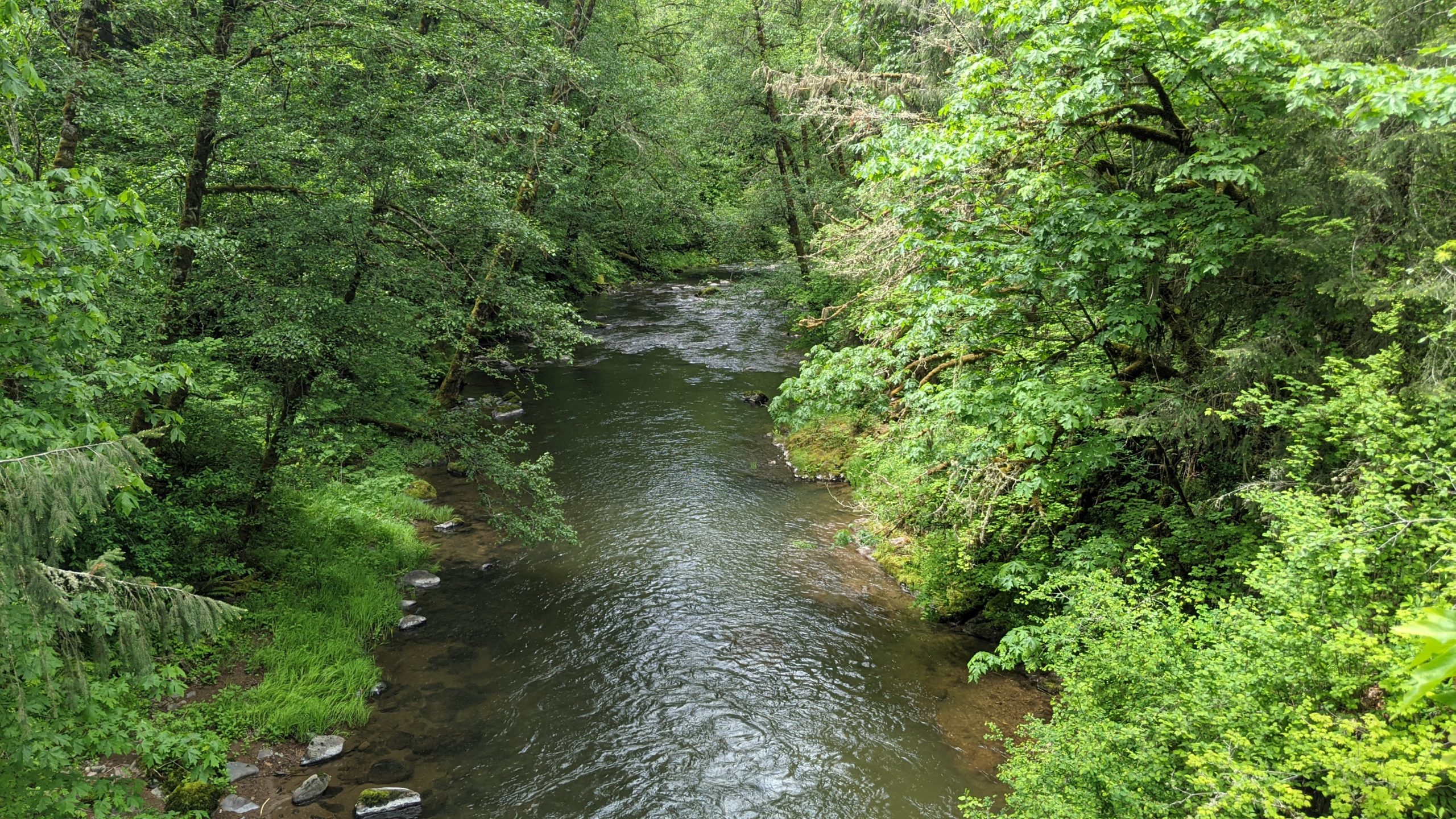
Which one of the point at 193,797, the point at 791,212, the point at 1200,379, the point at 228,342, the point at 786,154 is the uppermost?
the point at 786,154

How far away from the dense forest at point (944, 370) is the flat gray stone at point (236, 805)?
346 millimetres

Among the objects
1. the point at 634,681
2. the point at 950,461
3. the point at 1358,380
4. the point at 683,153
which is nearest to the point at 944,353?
the point at 950,461

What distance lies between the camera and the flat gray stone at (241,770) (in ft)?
23.3

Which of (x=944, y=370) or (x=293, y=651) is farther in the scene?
(x=944, y=370)

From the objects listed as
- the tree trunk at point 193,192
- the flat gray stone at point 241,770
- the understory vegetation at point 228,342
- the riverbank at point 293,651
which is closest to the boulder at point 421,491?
the understory vegetation at point 228,342

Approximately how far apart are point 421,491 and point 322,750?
22.6 ft

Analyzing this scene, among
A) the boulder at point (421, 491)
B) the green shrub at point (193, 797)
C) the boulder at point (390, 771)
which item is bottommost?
the boulder at point (390, 771)

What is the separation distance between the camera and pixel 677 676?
359 inches

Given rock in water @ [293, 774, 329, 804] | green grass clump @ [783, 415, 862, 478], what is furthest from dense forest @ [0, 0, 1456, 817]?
green grass clump @ [783, 415, 862, 478]

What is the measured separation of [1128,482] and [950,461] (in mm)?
2065

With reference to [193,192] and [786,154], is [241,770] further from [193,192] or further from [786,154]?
[786,154]

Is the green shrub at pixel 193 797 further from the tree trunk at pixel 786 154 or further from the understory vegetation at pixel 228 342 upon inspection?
the tree trunk at pixel 786 154

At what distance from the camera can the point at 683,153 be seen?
64.7ft

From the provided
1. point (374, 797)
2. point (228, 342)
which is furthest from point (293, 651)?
point (228, 342)
